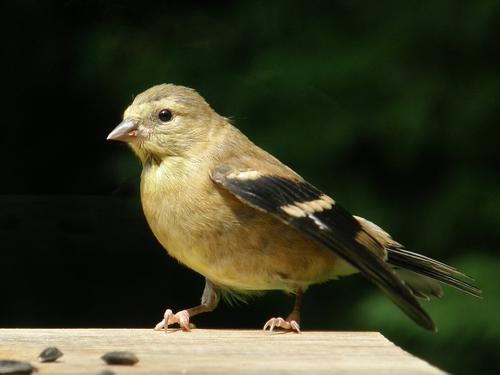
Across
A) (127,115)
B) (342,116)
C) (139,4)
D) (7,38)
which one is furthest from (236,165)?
(7,38)

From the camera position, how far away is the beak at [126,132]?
3.45 m

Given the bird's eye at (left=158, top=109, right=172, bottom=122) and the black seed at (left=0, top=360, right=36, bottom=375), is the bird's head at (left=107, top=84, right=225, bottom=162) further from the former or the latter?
the black seed at (left=0, top=360, right=36, bottom=375)

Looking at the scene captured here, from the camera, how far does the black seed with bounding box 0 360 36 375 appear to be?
2363mm

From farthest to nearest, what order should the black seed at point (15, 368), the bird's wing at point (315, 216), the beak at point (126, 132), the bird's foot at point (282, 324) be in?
the beak at point (126, 132), the bird's foot at point (282, 324), the bird's wing at point (315, 216), the black seed at point (15, 368)

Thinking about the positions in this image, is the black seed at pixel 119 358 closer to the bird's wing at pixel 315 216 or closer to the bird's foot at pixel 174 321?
the bird's foot at pixel 174 321

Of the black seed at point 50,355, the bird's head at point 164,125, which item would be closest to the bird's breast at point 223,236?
the bird's head at point 164,125

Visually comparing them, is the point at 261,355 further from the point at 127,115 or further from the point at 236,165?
the point at 127,115

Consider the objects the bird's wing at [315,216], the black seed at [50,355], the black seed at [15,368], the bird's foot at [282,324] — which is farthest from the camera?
the bird's foot at [282,324]

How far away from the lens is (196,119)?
11.8 ft

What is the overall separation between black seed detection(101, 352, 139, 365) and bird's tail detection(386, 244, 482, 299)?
143cm

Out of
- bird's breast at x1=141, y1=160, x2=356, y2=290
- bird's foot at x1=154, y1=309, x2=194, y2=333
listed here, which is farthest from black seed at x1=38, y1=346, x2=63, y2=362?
bird's breast at x1=141, y1=160, x2=356, y2=290

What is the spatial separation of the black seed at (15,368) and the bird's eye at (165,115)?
1.33 m

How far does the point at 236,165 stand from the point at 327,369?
1082 millimetres

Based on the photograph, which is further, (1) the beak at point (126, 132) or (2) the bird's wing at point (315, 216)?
(1) the beak at point (126, 132)
